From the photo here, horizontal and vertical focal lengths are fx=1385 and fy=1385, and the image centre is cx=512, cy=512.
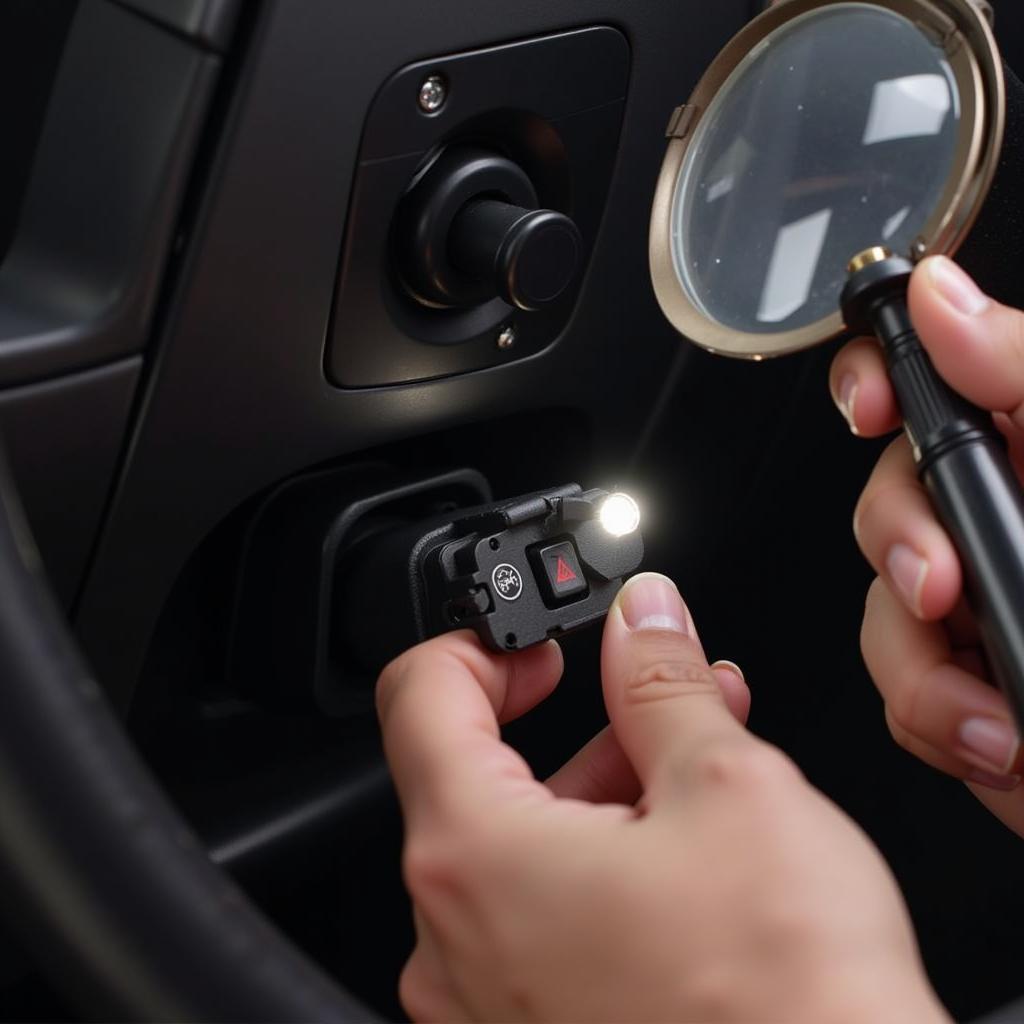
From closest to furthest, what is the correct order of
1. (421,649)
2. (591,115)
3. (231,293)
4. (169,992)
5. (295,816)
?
(169,992) → (421,649) → (231,293) → (591,115) → (295,816)

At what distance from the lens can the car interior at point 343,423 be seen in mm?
690

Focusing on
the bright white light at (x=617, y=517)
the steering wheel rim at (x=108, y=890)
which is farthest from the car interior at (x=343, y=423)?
the bright white light at (x=617, y=517)

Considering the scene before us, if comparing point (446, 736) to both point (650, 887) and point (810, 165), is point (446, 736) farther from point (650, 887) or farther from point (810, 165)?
point (810, 165)

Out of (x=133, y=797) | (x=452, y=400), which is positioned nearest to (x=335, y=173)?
(x=452, y=400)

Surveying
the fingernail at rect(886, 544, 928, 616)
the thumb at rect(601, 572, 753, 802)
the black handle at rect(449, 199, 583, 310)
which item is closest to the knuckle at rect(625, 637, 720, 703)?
the thumb at rect(601, 572, 753, 802)

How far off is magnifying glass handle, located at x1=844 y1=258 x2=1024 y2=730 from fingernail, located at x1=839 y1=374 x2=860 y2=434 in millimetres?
36

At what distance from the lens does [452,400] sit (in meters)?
0.90

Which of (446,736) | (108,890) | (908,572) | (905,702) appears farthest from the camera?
(905,702)

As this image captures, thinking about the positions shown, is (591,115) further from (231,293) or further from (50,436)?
(50,436)

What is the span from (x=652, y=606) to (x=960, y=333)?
182mm

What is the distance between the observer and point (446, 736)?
20.6 inches

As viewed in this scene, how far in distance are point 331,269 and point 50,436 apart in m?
0.18

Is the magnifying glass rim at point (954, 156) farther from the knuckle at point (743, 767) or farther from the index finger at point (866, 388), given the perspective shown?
the knuckle at point (743, 767)

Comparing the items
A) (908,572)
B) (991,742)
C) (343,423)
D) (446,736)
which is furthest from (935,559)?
(343,423)
